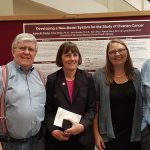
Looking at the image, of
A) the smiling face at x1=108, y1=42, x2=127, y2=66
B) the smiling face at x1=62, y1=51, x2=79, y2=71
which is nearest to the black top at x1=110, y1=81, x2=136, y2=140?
the smiling face at x1=108, y1=42, x2=127, y2=66

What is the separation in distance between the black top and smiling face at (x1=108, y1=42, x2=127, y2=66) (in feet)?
0.71

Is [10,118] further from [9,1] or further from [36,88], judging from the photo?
[9,1]

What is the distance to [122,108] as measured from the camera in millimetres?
2807

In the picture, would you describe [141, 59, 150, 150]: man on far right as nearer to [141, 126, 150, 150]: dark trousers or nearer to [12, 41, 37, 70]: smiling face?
[141, 126, 150, 150]: dark trousers

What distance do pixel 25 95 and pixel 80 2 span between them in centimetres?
559

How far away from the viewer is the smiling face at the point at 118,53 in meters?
2.85

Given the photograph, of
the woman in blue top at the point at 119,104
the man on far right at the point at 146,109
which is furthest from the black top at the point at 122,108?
the man on far right at the point at 146,109

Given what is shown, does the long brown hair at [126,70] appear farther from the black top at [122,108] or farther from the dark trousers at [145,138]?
the dark trousers at [145,138]

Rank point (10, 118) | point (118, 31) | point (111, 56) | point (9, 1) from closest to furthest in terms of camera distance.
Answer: point (10, 118)
point (111, 56)
point (118, 31)
point (9, 1)

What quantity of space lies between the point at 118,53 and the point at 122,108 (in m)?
0.50

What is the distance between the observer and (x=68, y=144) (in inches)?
108

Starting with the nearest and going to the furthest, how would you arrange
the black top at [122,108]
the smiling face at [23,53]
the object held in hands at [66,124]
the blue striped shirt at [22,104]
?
the blue striped shirt at [22,104]
the smiling face at [23,53]
the object held in hands at [66,124]
the black top at [122,108]

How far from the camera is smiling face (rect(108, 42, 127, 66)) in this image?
→ 9.36 ft

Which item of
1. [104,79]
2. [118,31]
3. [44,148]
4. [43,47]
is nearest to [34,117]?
[44,148]
